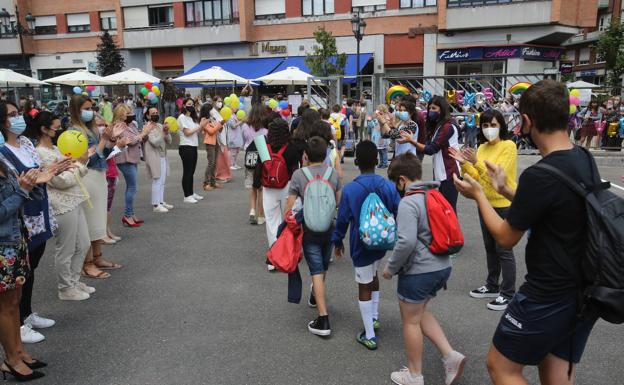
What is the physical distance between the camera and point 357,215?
372cm

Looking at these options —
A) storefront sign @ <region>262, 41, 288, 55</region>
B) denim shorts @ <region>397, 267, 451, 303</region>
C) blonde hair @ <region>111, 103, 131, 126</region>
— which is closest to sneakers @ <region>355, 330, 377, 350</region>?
denim shorts @ <region>397, 267, 451, 303</region>

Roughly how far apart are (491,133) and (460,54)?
2649 centimetres

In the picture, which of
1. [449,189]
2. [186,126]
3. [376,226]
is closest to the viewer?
[376,226]

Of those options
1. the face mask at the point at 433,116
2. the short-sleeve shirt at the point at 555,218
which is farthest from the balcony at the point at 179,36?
the short-sleeve shirt at the point at 555,218

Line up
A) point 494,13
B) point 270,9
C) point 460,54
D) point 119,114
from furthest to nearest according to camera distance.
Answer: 1. point 270,9
2. point 460,54
3. point 494,13
4. point 119,114

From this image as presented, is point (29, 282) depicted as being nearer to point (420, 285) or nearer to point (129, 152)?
point (420, 285)

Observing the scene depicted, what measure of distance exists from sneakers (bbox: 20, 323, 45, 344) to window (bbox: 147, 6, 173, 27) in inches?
1380

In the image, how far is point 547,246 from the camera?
2.21 metres

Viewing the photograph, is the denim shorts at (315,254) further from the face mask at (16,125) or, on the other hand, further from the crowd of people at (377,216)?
the face mask at (16,125)

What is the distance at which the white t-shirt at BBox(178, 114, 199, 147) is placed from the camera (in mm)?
9000

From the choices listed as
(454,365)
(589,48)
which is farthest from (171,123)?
(589,48)

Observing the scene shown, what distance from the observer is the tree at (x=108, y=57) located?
114ft

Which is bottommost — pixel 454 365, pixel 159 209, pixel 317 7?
pixel 159 209

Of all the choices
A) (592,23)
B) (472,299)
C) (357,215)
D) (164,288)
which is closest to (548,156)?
(357,215)
